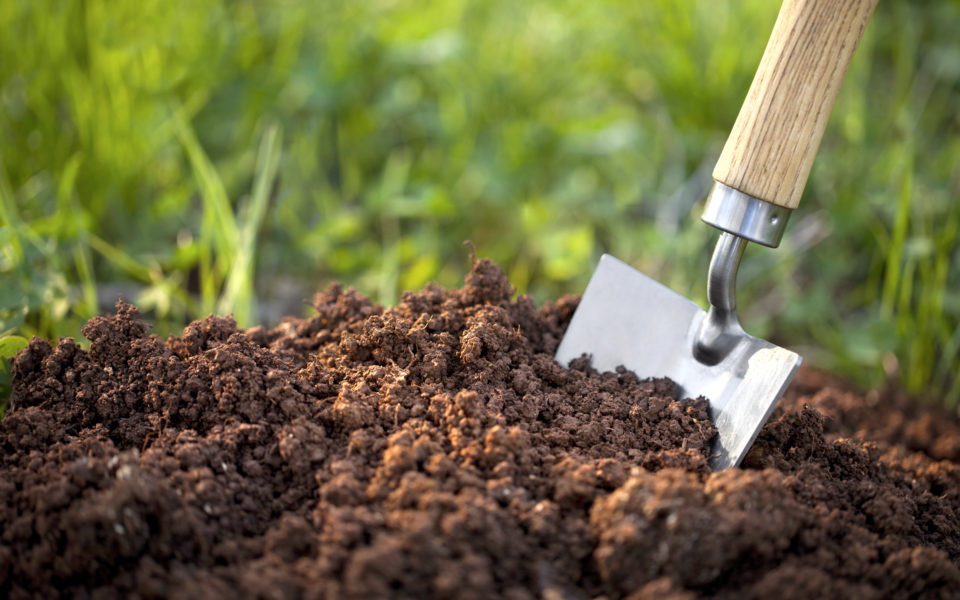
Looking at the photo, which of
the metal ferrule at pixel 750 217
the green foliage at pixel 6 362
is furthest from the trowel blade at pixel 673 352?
the green foliage at pixel 6 362

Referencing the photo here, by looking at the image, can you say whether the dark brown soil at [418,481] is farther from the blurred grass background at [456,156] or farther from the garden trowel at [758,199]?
the blurred grass background at [456,156]

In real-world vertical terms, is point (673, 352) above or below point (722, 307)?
below

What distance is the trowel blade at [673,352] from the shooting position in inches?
47.1

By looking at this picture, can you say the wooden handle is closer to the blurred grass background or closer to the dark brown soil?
the dark brown soil

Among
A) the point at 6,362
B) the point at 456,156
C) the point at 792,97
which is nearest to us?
the point at 792,97

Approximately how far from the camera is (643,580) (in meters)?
0.90

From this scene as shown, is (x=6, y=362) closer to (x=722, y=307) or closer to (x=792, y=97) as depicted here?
(x=722, y=307)

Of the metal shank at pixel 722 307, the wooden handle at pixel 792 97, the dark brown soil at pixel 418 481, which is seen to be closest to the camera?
the dark brown soil at pixel 418 481

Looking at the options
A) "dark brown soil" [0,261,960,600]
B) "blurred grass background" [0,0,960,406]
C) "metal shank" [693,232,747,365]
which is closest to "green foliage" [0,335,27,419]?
"dark brown soil" [0,261,960,600]

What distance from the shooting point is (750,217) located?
1.23 m

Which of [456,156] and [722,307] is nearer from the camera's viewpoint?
[722,307]

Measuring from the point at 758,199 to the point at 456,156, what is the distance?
154 centimetres

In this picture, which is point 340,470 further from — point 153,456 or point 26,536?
point 26,536

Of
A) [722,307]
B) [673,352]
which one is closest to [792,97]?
[722,307]
